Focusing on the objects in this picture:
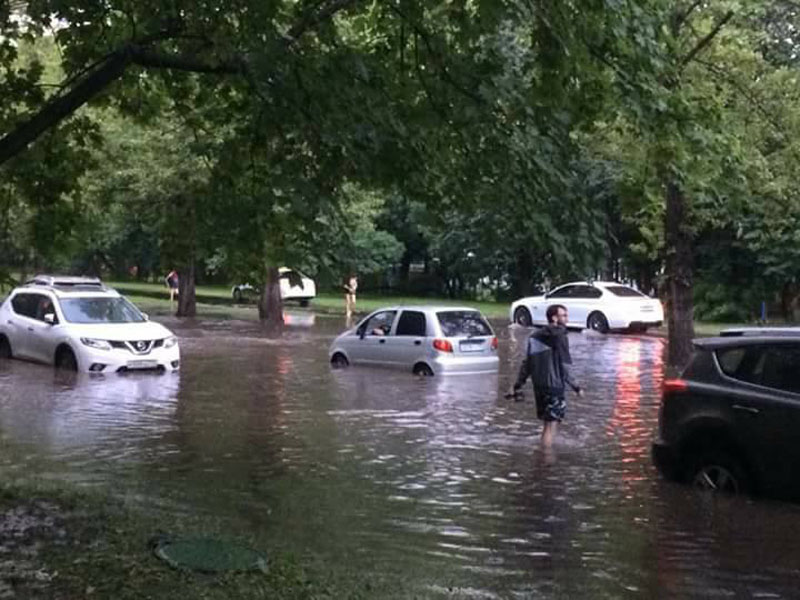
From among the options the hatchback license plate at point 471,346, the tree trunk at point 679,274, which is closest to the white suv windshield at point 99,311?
the hatchback license plate at point 471,346

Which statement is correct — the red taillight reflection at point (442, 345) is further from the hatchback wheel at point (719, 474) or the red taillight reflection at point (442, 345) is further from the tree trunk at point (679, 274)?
the hatchback wheel at point (719, 474)

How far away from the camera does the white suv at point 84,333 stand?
20016 mm

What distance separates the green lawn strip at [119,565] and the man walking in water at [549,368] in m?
5.34

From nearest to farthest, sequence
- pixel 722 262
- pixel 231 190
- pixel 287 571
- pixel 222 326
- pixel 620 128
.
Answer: pixel 287 571
pixel 231 190
pixel 620 128
pixel 222 326
pixel 722 262

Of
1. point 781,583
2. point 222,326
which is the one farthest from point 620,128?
point 222,326

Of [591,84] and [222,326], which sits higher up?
[591,84]

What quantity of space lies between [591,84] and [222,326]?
2864 cm

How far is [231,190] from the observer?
8703 mm

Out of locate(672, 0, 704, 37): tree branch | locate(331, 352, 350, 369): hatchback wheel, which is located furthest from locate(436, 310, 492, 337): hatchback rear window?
locate(672, 0, 704, 37): tree branch

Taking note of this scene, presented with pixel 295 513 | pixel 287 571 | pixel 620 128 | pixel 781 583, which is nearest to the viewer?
pixel 287 571

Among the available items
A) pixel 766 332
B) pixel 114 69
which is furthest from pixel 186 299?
pixel 766 332

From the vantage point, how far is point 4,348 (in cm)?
2297

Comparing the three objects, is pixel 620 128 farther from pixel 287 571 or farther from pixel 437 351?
pixel 437 351

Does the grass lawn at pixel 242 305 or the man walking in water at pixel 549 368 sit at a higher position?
the grass lawn at pixel 242 305
